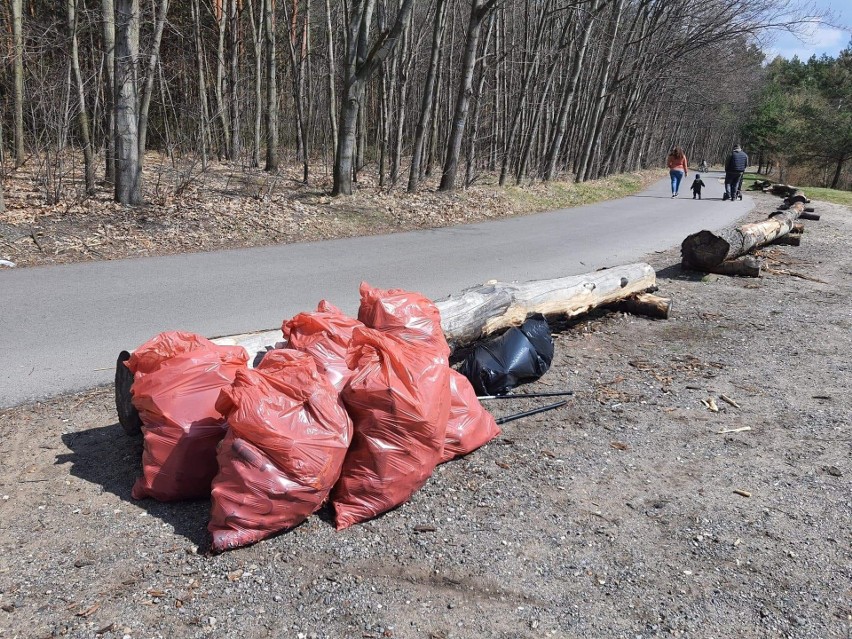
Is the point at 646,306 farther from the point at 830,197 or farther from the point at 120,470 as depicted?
the point at 830,197

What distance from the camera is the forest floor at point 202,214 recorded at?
8.69m

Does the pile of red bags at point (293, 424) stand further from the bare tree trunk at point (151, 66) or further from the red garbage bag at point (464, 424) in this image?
the bare tree trunk at point (151, 66)

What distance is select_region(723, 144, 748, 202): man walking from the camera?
20.4 meters

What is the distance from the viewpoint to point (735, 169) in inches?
839

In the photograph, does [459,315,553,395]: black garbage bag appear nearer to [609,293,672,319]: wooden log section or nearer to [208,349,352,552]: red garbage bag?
[208,349,352,552]: red garbage bag

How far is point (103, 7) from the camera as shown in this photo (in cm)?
986

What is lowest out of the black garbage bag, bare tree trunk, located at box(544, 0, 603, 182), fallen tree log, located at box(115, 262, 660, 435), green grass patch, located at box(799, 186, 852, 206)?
the black garbage bag

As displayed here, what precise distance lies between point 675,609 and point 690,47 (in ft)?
90.3

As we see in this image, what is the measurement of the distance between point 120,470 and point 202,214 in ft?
25.0

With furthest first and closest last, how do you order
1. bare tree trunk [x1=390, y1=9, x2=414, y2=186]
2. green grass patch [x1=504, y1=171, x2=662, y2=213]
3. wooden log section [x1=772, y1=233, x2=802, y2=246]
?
green grass patch [x1=504, y1=171, x2=662, y2=213] < bare tree trunk [x1=390, y1=9, x2=414, y2=186] < wooden log section [x1=772, y1=233, x2=802, y2=246]

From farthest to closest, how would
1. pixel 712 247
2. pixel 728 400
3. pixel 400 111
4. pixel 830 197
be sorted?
pixel 830 197 < pixel 400 111 < pixel 712 247 < pixel 728 400

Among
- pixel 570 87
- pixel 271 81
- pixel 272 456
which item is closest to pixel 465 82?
pixel 271 81

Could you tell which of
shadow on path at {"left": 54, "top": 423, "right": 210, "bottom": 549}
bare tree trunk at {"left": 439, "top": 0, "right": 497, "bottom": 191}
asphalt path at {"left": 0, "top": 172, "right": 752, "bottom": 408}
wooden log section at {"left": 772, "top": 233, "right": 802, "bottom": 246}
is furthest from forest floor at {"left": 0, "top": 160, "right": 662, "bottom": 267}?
wooden log section at {"left": 772, "top": 233, "right": 802, "bottom": 246}

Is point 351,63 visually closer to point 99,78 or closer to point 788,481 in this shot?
point 99,78
